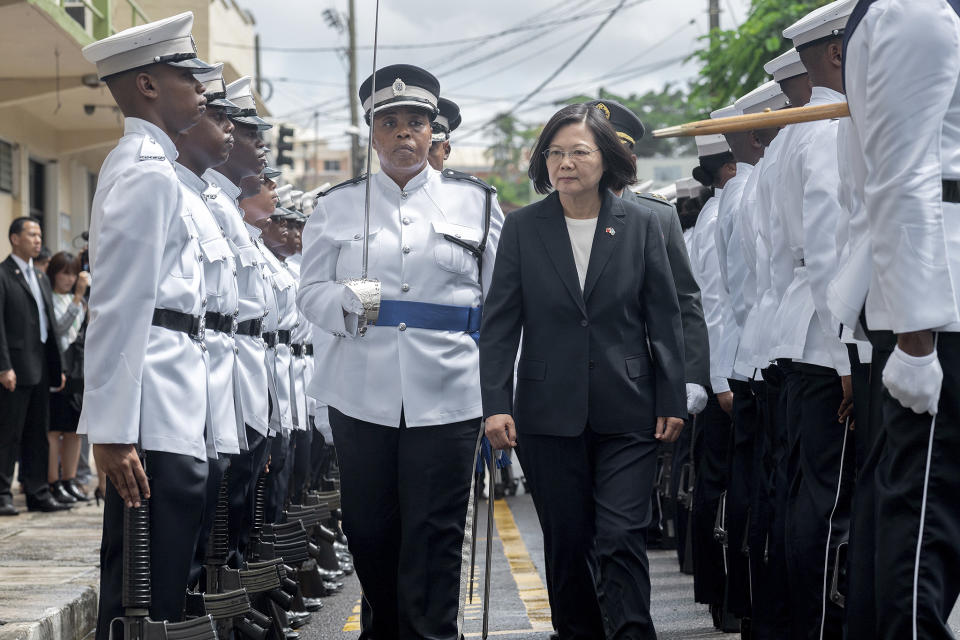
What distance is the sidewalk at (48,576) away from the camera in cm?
622

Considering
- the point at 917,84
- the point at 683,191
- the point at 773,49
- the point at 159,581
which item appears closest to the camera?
the point at 917,84

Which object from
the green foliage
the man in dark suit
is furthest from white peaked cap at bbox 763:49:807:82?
the green foliage

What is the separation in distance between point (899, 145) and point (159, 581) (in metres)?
2.54

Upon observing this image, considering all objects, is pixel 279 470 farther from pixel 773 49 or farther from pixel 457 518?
pixel 773 49

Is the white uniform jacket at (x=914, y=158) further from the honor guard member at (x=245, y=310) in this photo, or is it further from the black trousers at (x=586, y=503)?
the honor guard member at (x=245, y=310)

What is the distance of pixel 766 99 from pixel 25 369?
6604 mm

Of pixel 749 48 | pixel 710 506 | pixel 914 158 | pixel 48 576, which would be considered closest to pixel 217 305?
pixel 914 158

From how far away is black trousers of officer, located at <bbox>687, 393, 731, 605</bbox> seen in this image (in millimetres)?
7160

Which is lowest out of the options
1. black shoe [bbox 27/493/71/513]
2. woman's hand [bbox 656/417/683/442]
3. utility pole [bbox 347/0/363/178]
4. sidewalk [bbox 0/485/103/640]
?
sidewalk [bbox 0/485/103/640]

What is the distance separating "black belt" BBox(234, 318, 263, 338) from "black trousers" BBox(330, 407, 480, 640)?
825 mm

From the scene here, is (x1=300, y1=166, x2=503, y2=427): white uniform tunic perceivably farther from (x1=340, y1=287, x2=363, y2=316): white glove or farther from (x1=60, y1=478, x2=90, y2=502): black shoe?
(x1=60, y1=478, x2=90, y2=502): black shoe

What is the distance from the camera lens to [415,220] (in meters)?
5.94

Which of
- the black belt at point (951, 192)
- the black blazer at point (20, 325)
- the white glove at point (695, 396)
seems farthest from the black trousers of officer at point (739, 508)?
the black blazer at point (20, 325)

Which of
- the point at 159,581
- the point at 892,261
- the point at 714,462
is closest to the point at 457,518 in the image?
the point at 159,581
